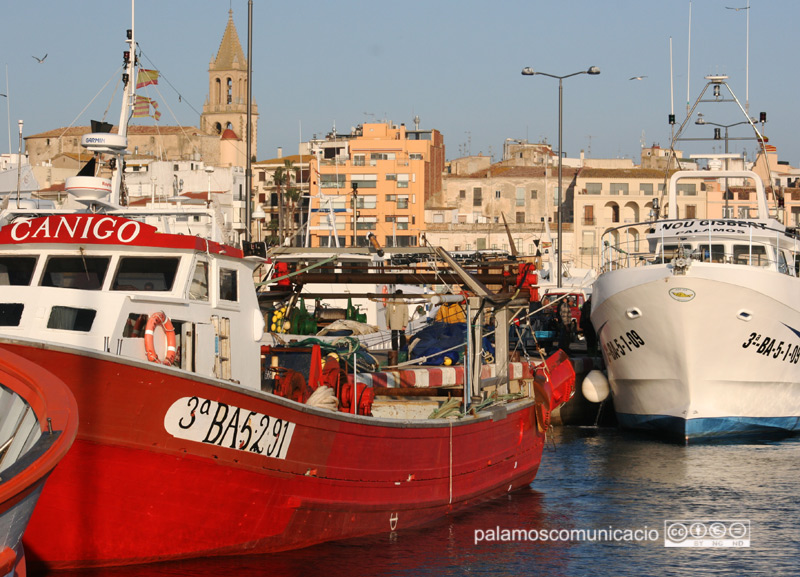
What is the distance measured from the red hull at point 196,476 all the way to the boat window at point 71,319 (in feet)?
4.41

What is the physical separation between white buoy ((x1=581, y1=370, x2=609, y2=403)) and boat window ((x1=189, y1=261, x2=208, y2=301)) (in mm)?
16327

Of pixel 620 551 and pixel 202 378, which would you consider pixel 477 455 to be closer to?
pixel 620 551

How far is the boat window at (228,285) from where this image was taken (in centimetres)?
1383

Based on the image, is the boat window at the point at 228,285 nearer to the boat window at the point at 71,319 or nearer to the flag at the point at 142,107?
the boat window at the point at 71,319

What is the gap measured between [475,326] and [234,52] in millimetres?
159611

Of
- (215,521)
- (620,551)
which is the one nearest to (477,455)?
(620,551)

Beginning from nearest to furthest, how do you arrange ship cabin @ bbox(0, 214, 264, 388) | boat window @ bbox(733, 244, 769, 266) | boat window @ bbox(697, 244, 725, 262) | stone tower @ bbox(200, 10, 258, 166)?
1. ship cabin @ bbox(0, 214, 264, 388)
2. boat window @ bbox(733, 244, 769, 266)
3. boat window @ bbox(697, 244, 725, 262)
4. stone tower @ bbox(200, 10, 258, 166)

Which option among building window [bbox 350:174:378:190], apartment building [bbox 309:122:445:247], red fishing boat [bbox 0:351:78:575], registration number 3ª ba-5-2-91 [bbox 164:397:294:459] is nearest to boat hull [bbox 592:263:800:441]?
registration number 3ª ba-5-2-91 [bbox 164:397:294:459]

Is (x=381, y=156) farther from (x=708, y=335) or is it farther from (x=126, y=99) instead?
(x=126, y=99)

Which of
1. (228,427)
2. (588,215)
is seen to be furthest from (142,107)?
(588,215)

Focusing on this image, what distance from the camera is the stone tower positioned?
165m

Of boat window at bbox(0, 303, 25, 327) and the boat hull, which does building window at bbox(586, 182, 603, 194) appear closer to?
the boat hull

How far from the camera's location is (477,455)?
16953 millimetres

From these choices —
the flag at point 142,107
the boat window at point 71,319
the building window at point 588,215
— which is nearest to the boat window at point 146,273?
the boat window at point 71,319
